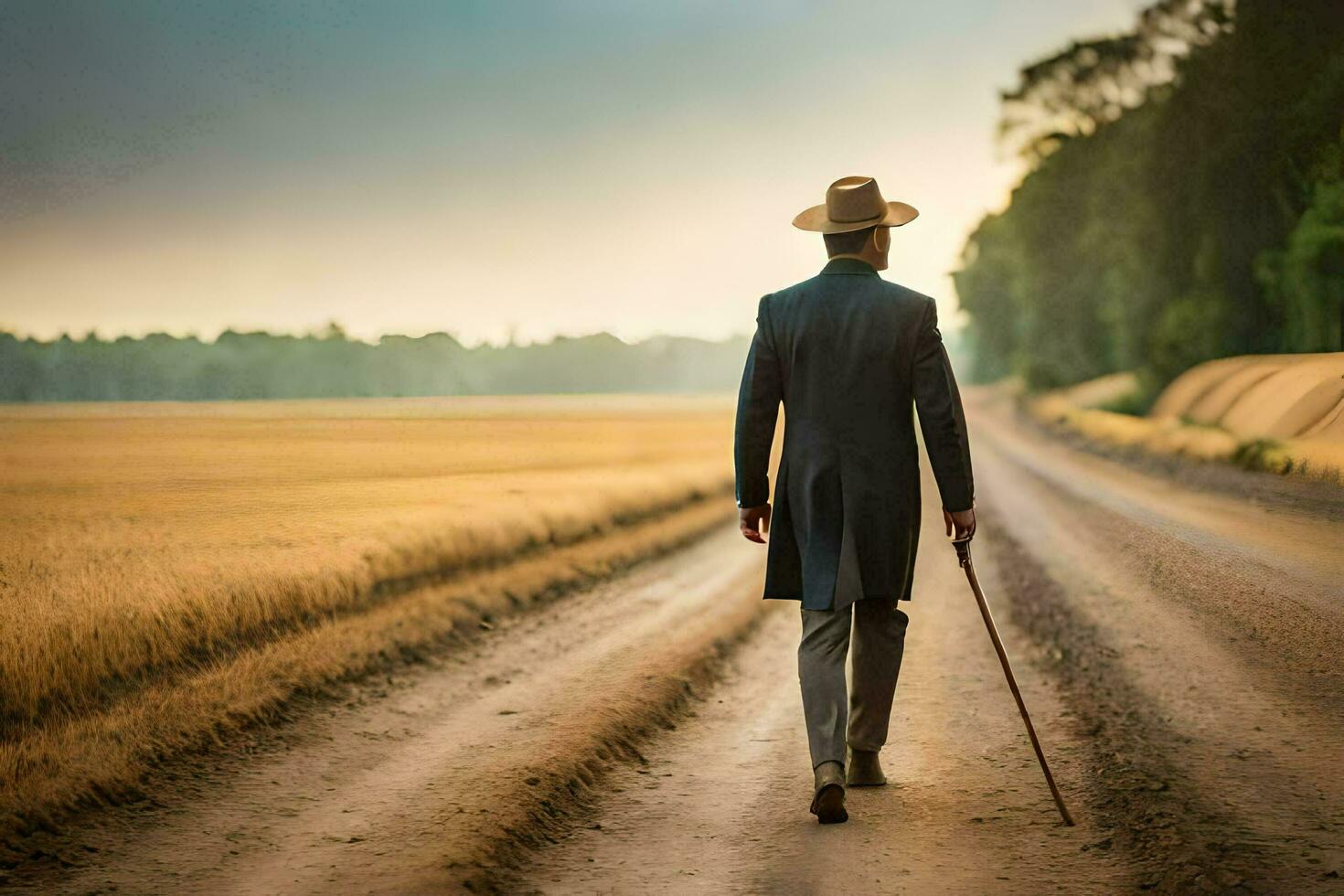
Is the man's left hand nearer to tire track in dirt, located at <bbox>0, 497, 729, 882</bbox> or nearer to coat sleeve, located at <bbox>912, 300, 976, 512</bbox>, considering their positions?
coat sleeve, located at <bbox>912, 300, 976, 512</bbox>

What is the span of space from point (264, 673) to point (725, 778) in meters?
3.03

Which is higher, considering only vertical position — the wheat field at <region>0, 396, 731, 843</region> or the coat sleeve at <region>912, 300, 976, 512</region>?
the coat sleeve at <region>912, 300, 976, 512</region>

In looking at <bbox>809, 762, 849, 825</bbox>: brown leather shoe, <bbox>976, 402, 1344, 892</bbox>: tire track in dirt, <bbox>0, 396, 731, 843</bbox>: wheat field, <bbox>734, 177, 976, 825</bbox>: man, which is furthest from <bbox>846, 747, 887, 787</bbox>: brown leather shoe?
<bbox>0, 396, 731, 843</bbox>: wheat field

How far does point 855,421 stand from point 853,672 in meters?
1.07

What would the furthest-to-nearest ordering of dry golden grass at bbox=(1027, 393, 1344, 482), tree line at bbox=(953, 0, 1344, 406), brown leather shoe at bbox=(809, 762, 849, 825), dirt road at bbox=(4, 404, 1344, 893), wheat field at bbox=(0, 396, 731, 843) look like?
tree line at bbox=(953, 0, 1344, 406) < dry golden grass at bbox=(1027, 393, 1344, 482) < wheat field at bbox=(0, 396, 731, 843) < brown leather shoe at bbox=(809, 762, 849, 825) < dirt road at bbox=(4, 404, 1344, 893)

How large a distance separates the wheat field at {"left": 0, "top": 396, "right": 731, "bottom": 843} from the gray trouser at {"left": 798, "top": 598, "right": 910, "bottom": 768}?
118 inches

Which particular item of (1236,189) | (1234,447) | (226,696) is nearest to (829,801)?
(226,696)

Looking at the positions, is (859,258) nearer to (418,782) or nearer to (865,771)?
(865,771)

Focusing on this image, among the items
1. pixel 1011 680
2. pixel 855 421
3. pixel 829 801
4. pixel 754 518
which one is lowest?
pixel 829 801

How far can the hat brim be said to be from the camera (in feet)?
14.7

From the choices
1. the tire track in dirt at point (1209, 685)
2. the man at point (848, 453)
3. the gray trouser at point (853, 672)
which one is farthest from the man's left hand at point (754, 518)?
the tire track in dirt at point (1209, 685)

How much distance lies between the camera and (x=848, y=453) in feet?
14.5

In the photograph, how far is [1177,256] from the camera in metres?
10.7

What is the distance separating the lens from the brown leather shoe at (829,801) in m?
4.12
